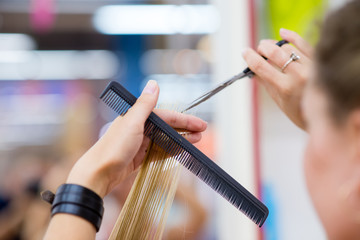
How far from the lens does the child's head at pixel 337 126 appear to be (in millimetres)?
599

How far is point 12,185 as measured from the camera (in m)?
3.23

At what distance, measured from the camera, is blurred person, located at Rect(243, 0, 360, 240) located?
0.60m

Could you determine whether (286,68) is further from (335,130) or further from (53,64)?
(53,64)

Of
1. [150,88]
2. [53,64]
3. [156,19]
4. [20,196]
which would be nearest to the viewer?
[150,88]

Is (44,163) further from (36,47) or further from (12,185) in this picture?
(36,47)

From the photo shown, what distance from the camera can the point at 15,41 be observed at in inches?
175

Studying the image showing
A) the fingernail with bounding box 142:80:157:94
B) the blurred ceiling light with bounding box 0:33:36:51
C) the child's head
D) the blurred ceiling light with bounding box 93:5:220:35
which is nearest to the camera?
the child's head

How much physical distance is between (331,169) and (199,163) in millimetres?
287

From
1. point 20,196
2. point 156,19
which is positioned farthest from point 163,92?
point 20,196

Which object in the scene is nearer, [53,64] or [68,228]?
[68,228]

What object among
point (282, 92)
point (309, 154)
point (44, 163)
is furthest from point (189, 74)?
point (309, 154)

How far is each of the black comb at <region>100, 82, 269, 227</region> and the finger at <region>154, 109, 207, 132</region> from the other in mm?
61

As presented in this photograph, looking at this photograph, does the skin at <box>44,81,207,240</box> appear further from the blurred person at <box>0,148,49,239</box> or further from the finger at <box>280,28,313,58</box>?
the blurred person at <box>0,148,49,239</box>

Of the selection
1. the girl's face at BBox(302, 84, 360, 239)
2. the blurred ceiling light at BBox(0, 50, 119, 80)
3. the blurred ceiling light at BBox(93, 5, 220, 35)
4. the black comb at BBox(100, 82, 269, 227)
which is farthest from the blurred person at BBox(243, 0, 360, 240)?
the blurred ceiling light at BBox(0, 50, 119, 80)
